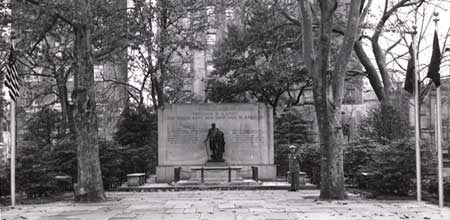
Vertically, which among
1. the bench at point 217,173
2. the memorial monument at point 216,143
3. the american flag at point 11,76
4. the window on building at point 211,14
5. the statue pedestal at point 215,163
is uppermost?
the window on building at point 211,14

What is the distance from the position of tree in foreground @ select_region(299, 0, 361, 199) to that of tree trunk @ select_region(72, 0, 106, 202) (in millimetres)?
7409

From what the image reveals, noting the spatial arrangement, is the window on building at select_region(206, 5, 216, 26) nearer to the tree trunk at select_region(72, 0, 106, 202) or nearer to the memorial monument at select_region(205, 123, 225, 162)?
the memorial monument at select_region(205, 123, 225, 162)

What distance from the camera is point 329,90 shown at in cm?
1980

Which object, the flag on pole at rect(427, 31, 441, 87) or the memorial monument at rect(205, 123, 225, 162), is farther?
the memorial monument at rect(205, 123, 225, 162)

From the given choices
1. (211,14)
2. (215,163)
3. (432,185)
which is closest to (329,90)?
(432,185)

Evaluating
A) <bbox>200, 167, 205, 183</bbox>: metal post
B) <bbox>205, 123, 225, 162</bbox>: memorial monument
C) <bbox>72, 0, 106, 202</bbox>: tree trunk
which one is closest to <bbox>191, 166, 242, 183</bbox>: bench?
<bbox>200, 167, 205, 183</bbox>: metal post

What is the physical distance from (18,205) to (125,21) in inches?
414

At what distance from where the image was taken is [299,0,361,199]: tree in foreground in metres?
19.1

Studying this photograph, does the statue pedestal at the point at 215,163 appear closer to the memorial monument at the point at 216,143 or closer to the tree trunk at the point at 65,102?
the memorial monument at the point at 216,143

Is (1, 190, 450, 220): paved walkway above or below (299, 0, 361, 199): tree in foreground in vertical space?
below

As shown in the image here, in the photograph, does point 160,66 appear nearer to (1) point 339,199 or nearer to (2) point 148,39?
(2) point 148,39

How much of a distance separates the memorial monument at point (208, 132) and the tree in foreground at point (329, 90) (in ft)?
36.3

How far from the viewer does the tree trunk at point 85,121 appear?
1967cm

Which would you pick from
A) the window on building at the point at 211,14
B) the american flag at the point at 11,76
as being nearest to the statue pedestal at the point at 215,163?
the window on building at the point at 211,14
